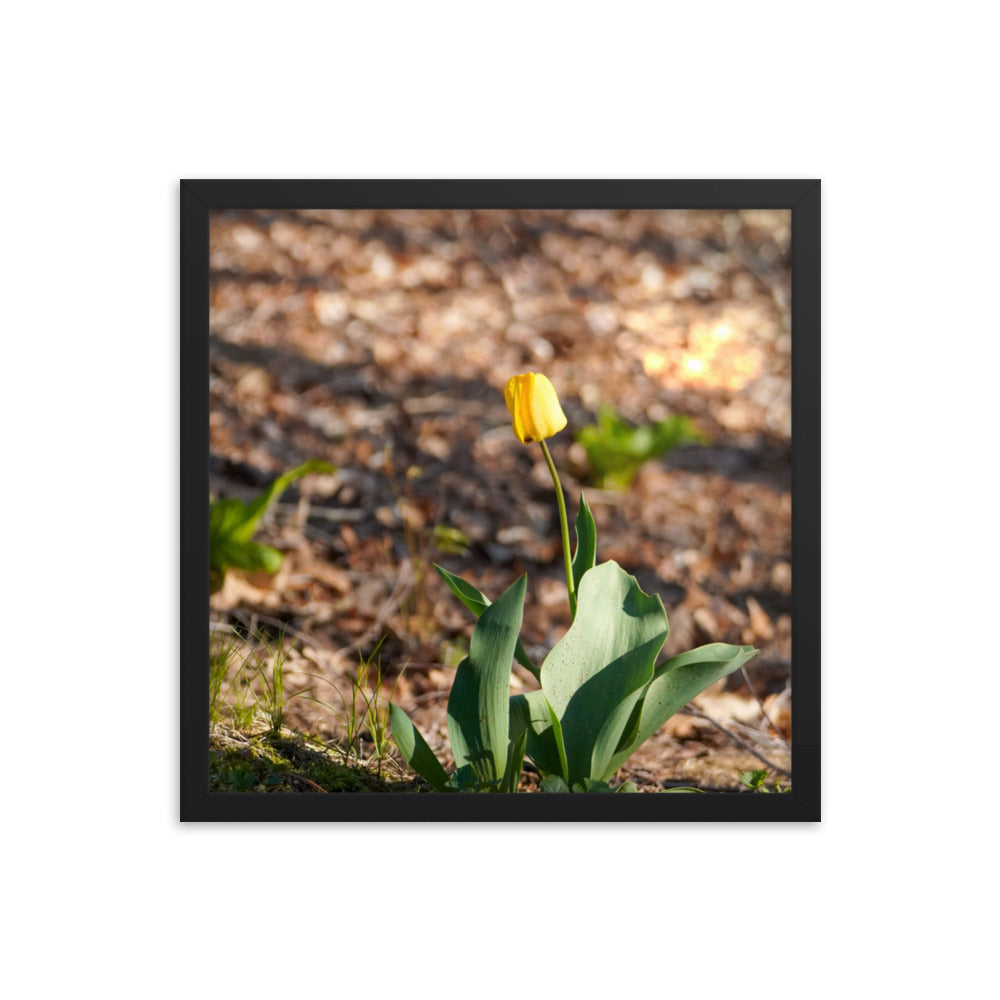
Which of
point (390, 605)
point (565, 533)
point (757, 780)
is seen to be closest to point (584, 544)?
point (565, 533)

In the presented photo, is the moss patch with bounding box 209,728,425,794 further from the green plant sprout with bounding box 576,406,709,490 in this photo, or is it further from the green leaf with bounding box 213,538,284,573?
the green plant sprout with bounding box 576,406,709,490

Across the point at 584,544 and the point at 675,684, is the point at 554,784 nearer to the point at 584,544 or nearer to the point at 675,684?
the point at 675,684

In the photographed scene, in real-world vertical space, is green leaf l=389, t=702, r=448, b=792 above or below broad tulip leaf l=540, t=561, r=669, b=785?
below

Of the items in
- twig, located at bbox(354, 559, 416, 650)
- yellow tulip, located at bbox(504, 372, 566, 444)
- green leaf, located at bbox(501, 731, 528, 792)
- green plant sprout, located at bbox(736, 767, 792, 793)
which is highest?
yellow tulip, located at bbox(504, 372, 566, 444)

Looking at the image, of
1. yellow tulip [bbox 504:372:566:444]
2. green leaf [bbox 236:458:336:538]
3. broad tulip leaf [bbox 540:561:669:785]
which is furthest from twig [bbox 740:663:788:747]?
green leaf [bbox 236:458:336:538]
